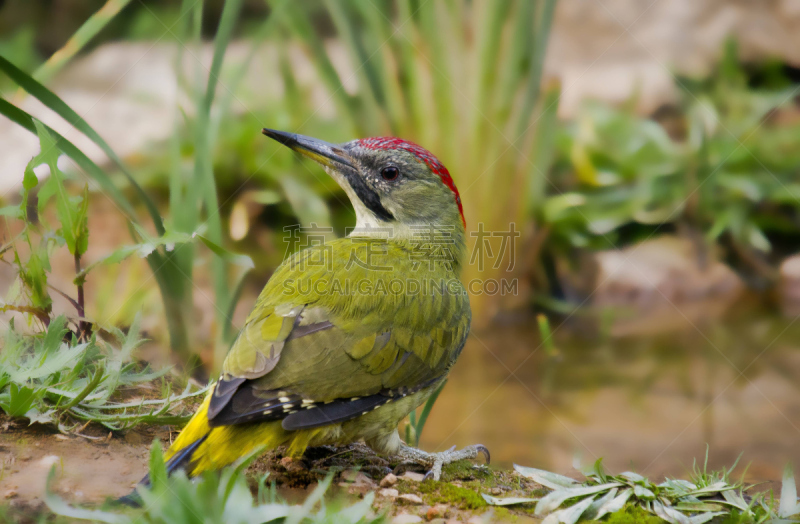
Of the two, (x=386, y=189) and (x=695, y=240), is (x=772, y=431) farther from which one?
(x=386, y=189)

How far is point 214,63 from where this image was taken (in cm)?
378

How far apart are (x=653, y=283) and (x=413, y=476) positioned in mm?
3827

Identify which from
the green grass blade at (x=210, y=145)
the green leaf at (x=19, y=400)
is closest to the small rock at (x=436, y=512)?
the green leaf at (x=19, y=400)

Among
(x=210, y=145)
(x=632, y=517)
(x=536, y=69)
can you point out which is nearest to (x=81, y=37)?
(x=210, y=145)

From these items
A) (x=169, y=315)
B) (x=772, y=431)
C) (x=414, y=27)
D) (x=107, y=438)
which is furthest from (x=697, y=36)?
(x=107, y=438)

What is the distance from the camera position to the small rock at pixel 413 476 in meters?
2.88

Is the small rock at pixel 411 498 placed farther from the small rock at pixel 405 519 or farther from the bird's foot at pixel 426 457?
the bird's foot at pixel 426 457

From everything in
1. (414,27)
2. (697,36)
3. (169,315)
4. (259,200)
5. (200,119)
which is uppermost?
(697,36)

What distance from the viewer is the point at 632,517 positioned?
2559mm

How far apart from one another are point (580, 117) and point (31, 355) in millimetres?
5693

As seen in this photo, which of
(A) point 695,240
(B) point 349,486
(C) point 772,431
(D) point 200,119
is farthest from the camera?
(A) point 695,240

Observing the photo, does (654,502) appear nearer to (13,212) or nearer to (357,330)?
(357,330)

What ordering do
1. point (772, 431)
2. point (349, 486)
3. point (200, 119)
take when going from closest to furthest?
A: point (349, 486)
point (200, 119)
point (772, 431)

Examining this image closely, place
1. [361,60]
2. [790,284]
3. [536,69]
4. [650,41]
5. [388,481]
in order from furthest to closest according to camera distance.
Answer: [650,41], [790,284], [361,60], [536,69], [388,481]
